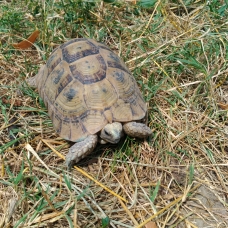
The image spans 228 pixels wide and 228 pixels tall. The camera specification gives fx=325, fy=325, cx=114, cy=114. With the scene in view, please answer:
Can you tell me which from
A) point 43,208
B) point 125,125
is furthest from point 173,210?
point 43,208

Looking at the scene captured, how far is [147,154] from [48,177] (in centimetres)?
77

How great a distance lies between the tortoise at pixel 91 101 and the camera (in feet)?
7.91

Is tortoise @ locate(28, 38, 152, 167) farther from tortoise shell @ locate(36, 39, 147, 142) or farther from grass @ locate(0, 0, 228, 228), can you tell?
grass @ locate(0, 0, 228, 228)

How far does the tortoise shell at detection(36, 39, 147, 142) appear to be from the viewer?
8.01ft

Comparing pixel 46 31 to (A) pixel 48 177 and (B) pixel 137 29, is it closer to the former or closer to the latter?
(B) pixel 137 29

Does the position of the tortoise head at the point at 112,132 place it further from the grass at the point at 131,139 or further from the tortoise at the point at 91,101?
the grass at the point at 131,139

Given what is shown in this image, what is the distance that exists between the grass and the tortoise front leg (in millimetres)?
106

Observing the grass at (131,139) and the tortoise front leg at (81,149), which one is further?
the tortoise front leg at (81,149)

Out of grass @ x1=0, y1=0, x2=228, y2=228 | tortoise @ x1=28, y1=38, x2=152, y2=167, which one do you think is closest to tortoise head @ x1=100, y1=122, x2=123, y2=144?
tortoise @ x1=28, y1=38, x2=152, y2=167

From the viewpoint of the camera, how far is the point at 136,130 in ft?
8.00

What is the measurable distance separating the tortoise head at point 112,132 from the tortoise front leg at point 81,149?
0.08 meters

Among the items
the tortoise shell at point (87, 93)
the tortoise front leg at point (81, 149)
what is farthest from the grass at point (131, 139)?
the tortoise shell at point (87, 93)

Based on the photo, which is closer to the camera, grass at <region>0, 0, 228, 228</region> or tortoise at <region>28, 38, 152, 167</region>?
grass at <region>0, 0, 228, 228</region>

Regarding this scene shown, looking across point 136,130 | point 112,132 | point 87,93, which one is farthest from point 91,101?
point 136,130
